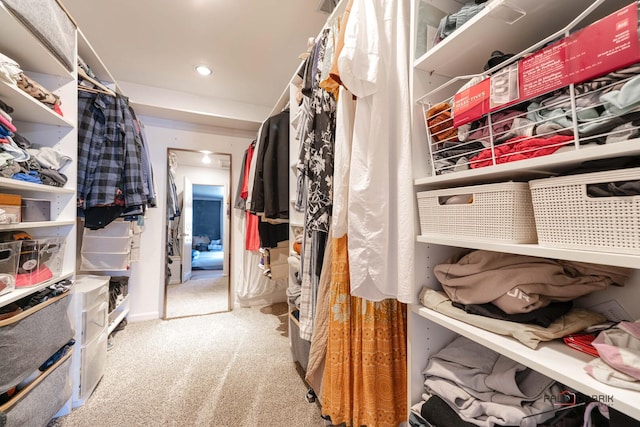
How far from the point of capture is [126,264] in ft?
6.67

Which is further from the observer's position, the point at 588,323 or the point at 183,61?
the point at 183,61

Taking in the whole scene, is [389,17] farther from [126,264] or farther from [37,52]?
[126,264]

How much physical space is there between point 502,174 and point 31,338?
170cm

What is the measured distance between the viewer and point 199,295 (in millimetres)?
2707

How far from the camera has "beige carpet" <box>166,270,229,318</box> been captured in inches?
100

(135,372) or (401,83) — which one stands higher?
(401,83)

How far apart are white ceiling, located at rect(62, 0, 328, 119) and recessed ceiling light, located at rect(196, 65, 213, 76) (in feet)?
0.16

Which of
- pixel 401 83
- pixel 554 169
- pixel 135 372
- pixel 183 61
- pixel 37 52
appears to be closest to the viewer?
pixel 554 169

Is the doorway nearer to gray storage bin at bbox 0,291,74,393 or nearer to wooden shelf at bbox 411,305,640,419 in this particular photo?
gray storage bin at bbox 0,291,74,393

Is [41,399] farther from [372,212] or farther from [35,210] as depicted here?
[372,212]

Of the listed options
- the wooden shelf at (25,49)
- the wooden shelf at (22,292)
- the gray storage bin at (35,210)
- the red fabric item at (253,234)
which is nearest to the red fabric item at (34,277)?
the wooden shelf at (22,292)

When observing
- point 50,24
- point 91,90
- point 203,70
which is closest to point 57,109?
point 50,24

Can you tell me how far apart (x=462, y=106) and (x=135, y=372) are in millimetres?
2203

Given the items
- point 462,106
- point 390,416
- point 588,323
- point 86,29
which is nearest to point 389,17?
point 462,106
